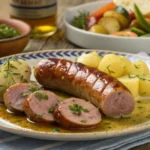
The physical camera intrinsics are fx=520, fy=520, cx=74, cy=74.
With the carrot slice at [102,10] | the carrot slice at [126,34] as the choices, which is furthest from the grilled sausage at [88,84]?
the carrot slice at [102,10]

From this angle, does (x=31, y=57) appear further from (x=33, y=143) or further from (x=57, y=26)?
(x=57, y=26)

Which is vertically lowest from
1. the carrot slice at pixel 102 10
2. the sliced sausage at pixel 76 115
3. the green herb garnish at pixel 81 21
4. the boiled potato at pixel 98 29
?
the green herb garnish at pixel 81 21

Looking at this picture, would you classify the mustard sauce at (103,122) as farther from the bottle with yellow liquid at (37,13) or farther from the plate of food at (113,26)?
the bottle with yellow liquid at (37,13)

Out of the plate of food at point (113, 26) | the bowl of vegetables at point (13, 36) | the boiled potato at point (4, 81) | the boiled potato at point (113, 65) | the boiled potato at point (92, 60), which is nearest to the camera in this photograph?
the boiled potato at point (4, 81)

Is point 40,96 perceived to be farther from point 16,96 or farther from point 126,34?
point 126,34

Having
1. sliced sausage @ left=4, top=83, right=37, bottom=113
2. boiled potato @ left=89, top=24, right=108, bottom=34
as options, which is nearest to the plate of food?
boiled potato @ left=89, top=24, right=108, bottom=34

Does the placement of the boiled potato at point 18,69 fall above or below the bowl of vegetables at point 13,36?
above

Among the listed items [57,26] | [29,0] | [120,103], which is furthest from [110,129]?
[57,26]
